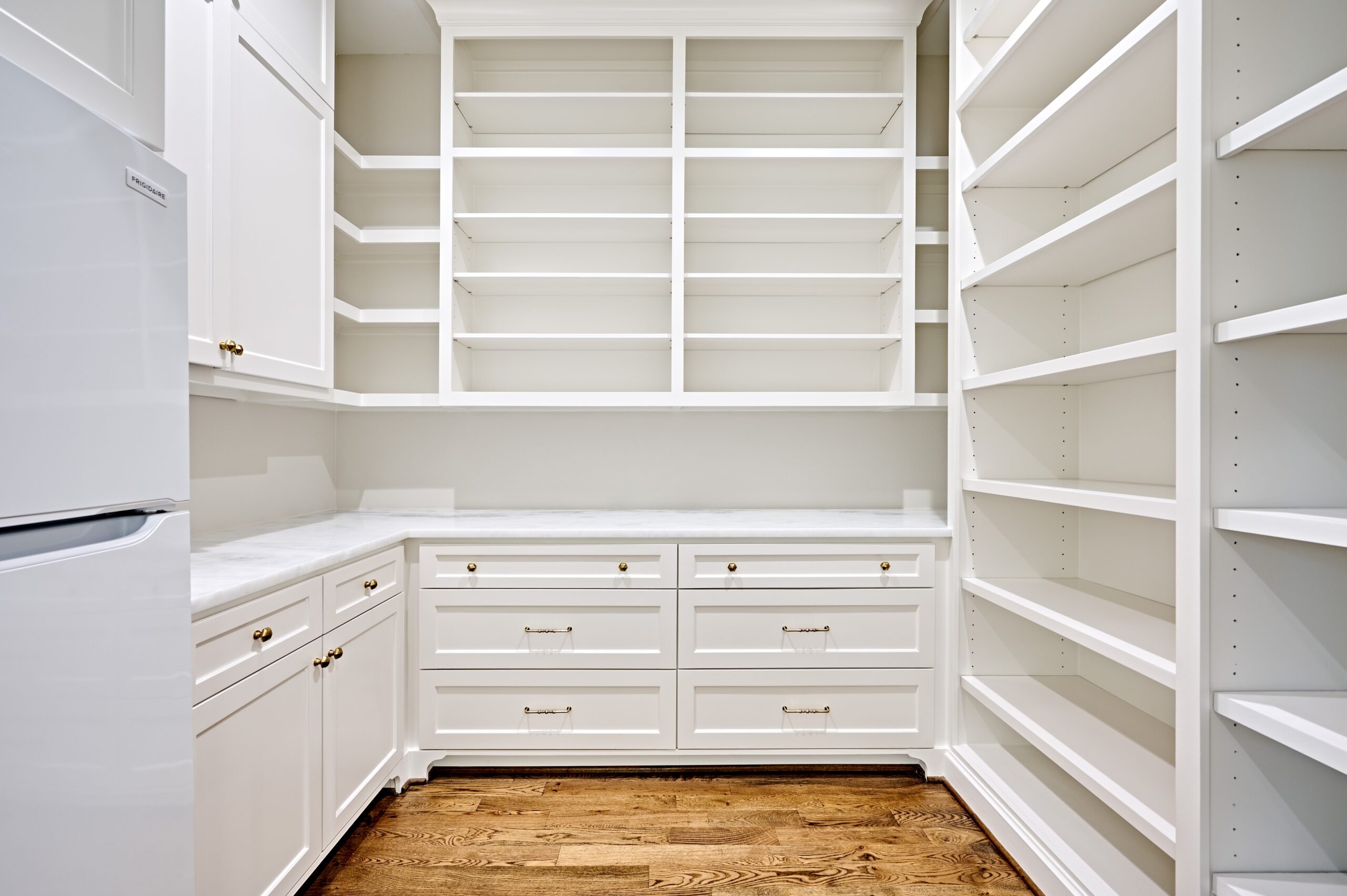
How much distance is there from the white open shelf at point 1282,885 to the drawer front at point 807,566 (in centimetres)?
117

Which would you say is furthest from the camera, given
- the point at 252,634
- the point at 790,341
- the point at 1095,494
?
the point at 790,341

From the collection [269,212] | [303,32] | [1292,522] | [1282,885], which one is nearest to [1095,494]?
[1292,522]

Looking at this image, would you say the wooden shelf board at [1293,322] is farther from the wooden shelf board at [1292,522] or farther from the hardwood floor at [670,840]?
the hardwood floor at [670,840]

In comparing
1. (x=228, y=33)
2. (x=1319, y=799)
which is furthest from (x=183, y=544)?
(x=1319, y=799)

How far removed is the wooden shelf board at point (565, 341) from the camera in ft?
8.07

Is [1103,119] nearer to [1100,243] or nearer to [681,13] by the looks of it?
[1100,243]

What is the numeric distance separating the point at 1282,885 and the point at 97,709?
1.73 m

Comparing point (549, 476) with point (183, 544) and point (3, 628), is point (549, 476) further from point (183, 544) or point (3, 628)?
point (3, 628)

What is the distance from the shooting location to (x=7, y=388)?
0.59 metres

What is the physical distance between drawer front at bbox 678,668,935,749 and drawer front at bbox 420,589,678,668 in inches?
7.6

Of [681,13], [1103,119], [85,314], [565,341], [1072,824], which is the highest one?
[681,13]

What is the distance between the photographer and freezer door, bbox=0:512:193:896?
0.60 metres

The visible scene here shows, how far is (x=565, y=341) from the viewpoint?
260 cm

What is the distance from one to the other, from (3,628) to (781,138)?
277 cm
